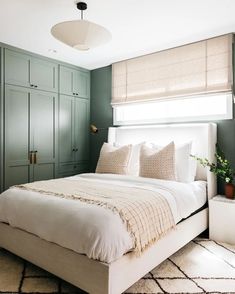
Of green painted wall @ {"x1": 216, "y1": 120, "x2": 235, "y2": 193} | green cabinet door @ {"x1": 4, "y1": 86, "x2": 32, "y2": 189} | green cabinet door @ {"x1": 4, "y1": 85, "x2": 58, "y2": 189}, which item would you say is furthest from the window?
green cabinet door @ {"x1": 4, "y1": 86, "x2": 32, "y2": 189}

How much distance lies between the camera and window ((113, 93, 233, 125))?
10.8ft

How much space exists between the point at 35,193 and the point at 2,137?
1417mm

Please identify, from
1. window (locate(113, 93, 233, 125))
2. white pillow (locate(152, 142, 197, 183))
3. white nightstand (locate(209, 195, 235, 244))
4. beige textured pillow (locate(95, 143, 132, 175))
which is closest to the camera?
white nightstand (locate(209, 195, 235, 244))

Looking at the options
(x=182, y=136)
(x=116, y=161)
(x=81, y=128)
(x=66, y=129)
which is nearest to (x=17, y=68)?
(x=66, y=129)

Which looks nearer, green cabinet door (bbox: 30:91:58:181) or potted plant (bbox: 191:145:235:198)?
potted plant (bbox: 191:145:235:198)

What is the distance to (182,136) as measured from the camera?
346 cm

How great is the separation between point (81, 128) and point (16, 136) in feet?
4.13

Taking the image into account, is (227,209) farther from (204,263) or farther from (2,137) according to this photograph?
(2,137)

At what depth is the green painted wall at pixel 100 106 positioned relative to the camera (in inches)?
175

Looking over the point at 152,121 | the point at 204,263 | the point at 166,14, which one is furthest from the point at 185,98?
the point at 204,263

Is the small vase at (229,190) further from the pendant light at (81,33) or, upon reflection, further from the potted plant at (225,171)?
the pendant light at (81,33)

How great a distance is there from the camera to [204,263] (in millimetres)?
2398

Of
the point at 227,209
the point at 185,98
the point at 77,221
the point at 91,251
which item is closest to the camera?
the point at 91,251

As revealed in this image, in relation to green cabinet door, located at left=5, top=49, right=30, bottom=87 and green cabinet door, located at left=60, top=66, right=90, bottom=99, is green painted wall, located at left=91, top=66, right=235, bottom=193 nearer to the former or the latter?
green cabinet door, located at left=60, top=66, right=90, bottom=99
